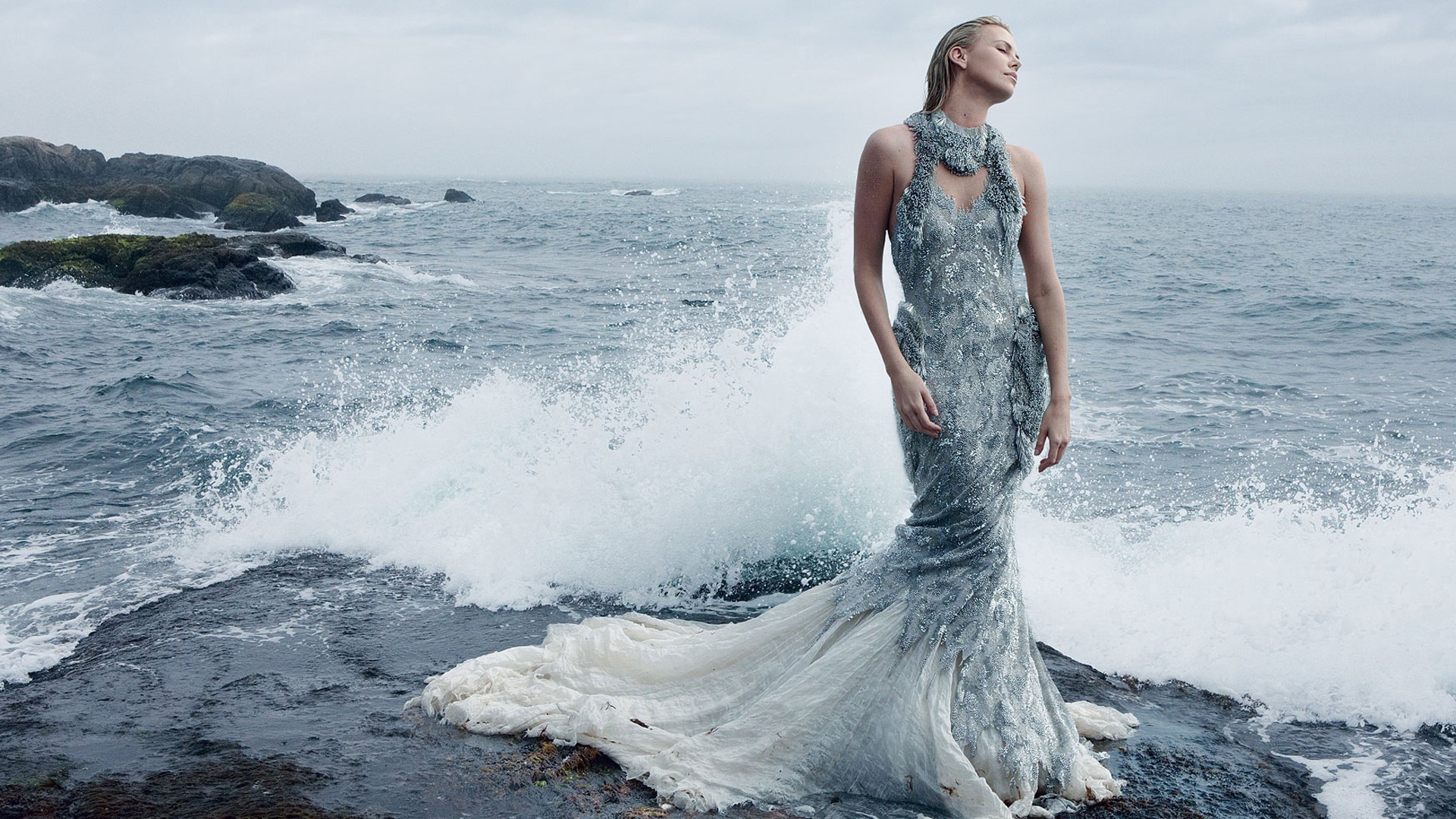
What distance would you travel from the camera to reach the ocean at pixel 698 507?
188 inches

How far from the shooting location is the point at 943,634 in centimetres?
341

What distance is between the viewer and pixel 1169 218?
6850 cm

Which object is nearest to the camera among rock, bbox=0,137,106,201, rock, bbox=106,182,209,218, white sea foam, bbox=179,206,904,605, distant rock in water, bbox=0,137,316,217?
white sea foam, bbox=179,206,904,605

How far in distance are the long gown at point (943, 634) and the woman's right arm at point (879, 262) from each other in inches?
2.7

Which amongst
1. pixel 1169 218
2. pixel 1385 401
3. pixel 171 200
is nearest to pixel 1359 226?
pixel 1169 218

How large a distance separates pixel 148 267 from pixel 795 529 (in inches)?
842

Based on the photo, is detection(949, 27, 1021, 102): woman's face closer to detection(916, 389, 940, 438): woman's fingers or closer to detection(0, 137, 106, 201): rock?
detection(916, 389, 940, 438): woman's fingers

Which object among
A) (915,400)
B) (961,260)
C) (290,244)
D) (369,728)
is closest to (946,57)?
(961,260)

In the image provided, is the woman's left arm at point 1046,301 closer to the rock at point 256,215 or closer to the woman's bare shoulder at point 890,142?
the woman's bare shoulder at point 890,142

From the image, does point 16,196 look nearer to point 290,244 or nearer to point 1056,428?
point 290,244

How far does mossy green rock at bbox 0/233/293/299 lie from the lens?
22.4 meters

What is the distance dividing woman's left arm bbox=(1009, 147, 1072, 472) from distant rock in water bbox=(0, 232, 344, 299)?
2173cm

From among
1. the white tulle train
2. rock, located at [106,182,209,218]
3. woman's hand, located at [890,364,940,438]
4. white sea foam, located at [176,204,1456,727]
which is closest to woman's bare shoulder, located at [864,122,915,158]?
woman's hand, located at [890,364,940,438]

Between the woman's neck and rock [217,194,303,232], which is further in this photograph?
rock [217,194,303,232]
